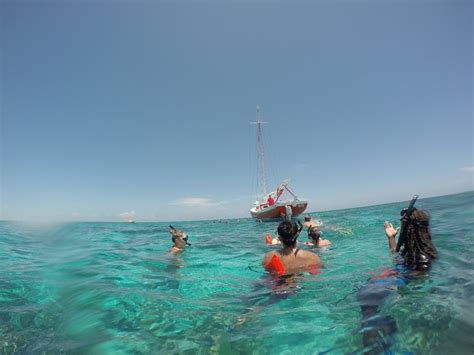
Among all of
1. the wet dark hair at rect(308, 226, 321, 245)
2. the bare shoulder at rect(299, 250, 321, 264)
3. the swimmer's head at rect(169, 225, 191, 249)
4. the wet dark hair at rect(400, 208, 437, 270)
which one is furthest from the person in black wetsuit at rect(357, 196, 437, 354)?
the swimmer's head at rect(169, 225, 191, 249)

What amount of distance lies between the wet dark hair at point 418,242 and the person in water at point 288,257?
1990mm

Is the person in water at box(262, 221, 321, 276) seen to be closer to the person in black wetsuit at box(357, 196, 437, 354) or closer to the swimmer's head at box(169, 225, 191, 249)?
the person in black wetsuit at box(357, 196, 437, 354)

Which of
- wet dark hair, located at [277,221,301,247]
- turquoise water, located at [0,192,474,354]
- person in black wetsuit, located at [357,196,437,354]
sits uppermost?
wet dark hair, located at [277,221,301,247]

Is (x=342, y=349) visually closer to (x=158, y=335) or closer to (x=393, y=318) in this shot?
(x=393, y=318)

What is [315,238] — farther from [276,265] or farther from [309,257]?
[276,265]

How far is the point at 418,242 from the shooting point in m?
5.10

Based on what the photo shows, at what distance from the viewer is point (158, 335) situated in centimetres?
370

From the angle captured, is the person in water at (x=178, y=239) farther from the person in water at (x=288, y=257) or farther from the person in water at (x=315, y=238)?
the person in water at (x=288, y=257)

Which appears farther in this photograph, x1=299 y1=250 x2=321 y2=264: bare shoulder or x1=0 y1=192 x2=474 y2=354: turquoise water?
x1=299 y1=250 x2=321 y2=264: bare shoulder

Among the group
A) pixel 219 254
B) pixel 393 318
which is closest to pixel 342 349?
pixel 393 318

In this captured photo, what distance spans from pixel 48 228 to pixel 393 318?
922 inches

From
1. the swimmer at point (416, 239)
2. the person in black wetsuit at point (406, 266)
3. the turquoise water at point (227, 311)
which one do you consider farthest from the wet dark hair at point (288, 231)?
the swimmer at point (416, 239)

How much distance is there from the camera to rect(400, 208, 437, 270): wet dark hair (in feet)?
16.3

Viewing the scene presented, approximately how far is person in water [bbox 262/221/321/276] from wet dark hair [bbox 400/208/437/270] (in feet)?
6.53
